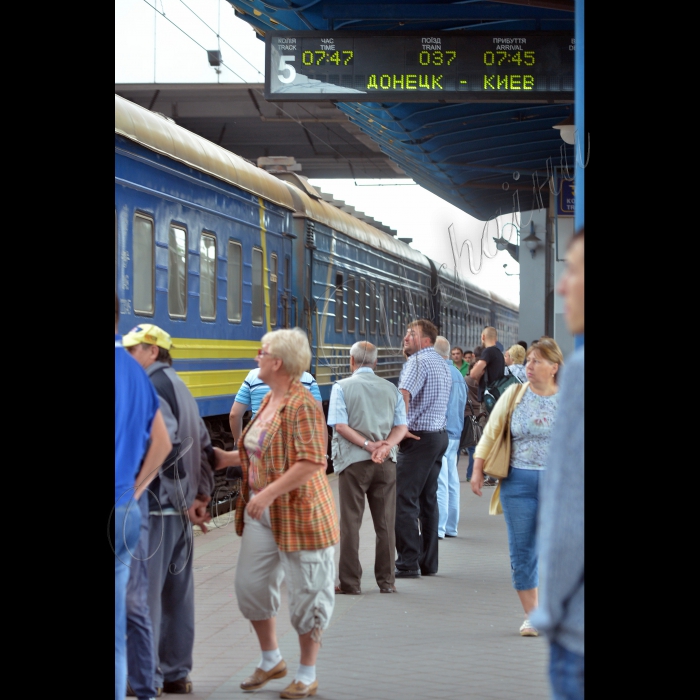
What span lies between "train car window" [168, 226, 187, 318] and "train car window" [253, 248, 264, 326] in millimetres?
233

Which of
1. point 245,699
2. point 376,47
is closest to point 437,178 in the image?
point 245,699

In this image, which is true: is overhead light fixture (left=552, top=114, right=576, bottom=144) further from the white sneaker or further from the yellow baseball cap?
the white sneaker

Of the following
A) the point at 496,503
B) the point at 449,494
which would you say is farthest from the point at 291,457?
the point at 449,494

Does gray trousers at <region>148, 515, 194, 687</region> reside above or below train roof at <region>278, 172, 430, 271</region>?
below

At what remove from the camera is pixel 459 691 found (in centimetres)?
357

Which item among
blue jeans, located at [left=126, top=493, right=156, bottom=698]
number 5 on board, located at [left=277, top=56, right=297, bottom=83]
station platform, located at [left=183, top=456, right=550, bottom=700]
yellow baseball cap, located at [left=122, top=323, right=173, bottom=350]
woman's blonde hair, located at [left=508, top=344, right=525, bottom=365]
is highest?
number 5 on board, located at [left=277, top=56, right=297, bottom=83]

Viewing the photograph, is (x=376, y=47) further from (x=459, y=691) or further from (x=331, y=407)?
(x=459, y=691)

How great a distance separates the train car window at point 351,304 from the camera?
409cm

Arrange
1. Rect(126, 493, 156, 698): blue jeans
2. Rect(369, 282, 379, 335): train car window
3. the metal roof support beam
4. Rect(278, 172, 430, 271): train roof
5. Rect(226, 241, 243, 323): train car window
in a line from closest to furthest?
Rect(126, 493, 156, 698): blue jeans, Rect(226, 241, 243, 323): train car window, Rect(278, 172, 430, 271): train roof, Rect(369, 282, 379, 335): train car window, the metal roof support beam

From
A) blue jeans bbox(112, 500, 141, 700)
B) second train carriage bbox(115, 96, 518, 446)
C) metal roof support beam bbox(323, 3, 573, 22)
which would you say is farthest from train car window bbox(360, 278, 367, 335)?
metal roof support beam bbox(323, 3, 573, 22)

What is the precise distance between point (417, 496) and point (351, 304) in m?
3.15

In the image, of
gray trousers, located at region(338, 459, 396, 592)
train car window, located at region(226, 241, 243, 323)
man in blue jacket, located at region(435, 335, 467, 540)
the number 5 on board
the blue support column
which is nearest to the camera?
the blue support column

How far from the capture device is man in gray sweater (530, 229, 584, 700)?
2.60 meters

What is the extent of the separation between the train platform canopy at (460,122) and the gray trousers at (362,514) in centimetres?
179
